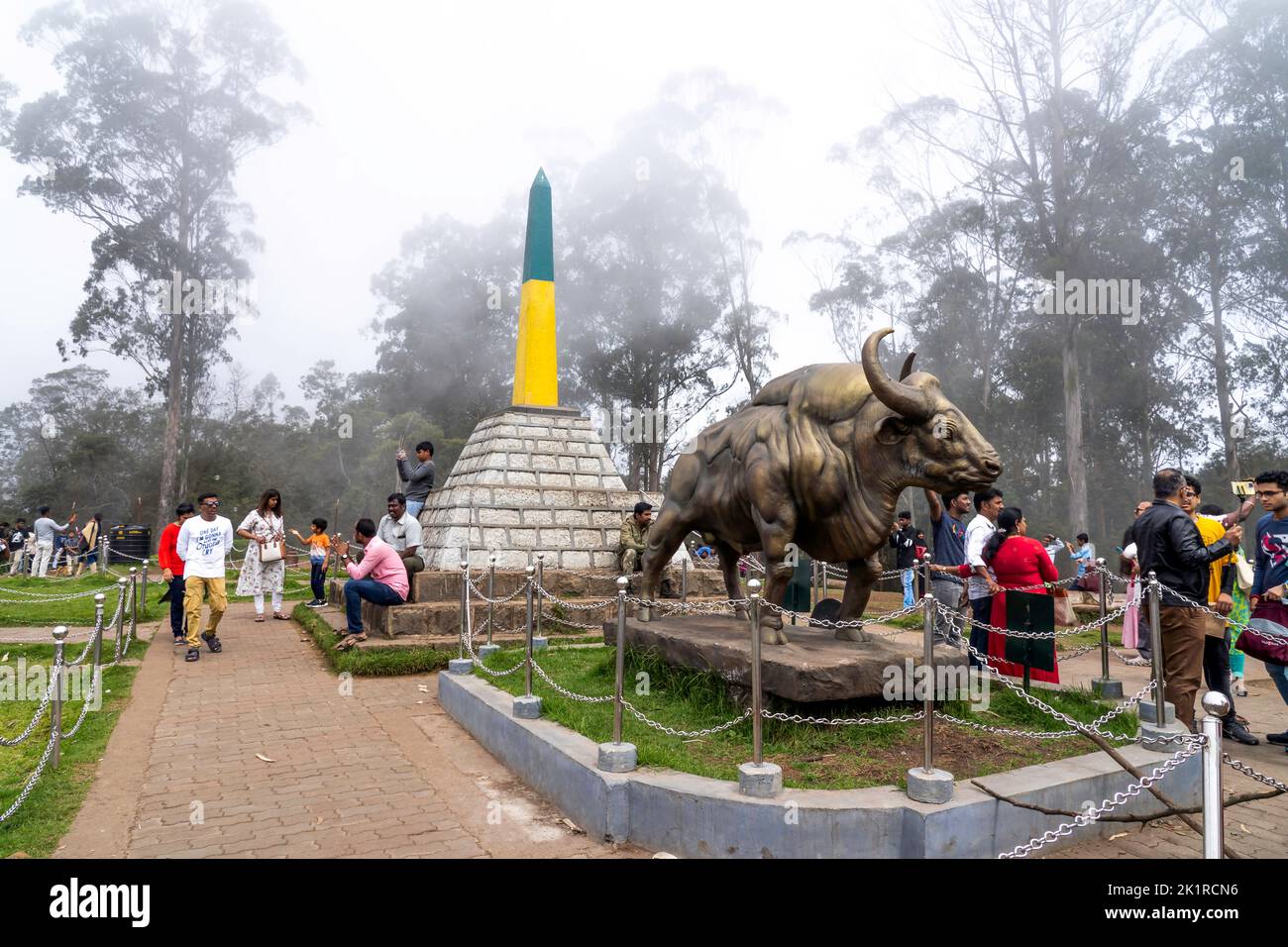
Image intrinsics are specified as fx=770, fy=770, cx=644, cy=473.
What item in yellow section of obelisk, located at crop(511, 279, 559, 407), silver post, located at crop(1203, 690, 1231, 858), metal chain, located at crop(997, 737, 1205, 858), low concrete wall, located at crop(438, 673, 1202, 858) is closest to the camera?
silver post, located at crop(1203, 690, 1231, 858)

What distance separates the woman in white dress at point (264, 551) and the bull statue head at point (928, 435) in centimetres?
827

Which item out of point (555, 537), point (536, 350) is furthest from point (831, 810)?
point (536, 350)

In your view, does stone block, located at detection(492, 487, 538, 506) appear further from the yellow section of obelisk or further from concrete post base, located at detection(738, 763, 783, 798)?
concrete post base, located at detection(738, 763, 783, 798)

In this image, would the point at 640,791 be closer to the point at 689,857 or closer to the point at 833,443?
the point at 689,857

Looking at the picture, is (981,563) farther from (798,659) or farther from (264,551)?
(264,551)

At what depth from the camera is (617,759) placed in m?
3.74

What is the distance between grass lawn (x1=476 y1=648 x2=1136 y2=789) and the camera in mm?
3742

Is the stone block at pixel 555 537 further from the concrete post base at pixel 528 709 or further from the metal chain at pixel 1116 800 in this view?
the metal chain at pixel 1116 800

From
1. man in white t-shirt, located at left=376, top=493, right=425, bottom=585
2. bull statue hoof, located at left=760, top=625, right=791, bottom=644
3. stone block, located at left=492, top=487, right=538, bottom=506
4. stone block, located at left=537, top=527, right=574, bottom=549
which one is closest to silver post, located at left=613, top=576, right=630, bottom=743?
bull statue hoof, located at left=760, top=625, right=791, bottom=644

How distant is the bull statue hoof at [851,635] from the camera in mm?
4738

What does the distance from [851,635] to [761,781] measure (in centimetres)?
168

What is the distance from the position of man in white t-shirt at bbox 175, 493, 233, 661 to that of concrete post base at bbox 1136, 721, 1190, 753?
804 cm

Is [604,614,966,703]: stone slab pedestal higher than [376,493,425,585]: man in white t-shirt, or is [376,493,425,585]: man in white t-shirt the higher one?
[376,493,425,585]: man in white t-shirt

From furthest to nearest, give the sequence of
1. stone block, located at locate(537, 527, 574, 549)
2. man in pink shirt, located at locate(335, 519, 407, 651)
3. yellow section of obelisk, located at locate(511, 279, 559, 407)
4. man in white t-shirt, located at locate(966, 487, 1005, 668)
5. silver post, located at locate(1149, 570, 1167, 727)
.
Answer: yellow section of obelisk, located at locate(511, 279, 559, 407), stone block, located at locate(537, 527, 574, 549), man in pink shirt, located at locate(335, 519, 407, 651), man in white t-shirt, located at locate(966, 487, 1005, 668), silver post, located at locate(1149, 570, 1167, 727)
